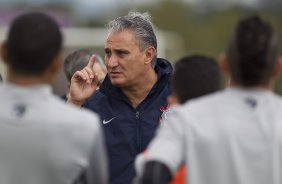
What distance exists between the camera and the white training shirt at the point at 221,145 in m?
5.00

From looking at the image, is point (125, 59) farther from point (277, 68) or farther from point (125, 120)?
point (277, 68)

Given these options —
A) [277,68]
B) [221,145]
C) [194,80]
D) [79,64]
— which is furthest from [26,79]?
[79,64]

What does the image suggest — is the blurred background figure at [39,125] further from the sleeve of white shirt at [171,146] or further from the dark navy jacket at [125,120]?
the dark navy jacket at [125,120]

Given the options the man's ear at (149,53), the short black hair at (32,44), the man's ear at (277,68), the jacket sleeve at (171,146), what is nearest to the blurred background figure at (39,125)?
the short black hair at (32,44)

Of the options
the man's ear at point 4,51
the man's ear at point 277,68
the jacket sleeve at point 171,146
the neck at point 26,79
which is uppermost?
the man's ear at point 4,51

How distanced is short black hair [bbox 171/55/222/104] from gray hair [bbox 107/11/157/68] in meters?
→ 2.03

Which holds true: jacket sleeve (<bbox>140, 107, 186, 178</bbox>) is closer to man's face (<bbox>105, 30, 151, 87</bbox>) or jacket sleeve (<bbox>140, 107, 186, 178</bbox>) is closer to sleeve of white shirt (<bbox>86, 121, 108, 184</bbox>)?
sleeve of white shirt (<bbox>86, 121, 108, 184</bbox>)

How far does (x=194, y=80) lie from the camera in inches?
213

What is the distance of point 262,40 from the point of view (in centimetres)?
511

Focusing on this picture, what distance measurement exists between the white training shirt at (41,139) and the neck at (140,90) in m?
2.16

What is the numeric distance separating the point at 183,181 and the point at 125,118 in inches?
77.9

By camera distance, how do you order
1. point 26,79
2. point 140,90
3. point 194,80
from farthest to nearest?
1. point 140,90
2. point 194,80
3. point 26,79

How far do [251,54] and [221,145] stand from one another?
458mm

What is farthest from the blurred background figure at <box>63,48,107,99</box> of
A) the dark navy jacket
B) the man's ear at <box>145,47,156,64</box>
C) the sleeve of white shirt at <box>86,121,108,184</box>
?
the sleeve of white shirt at <box>86,121,108,184</box>
